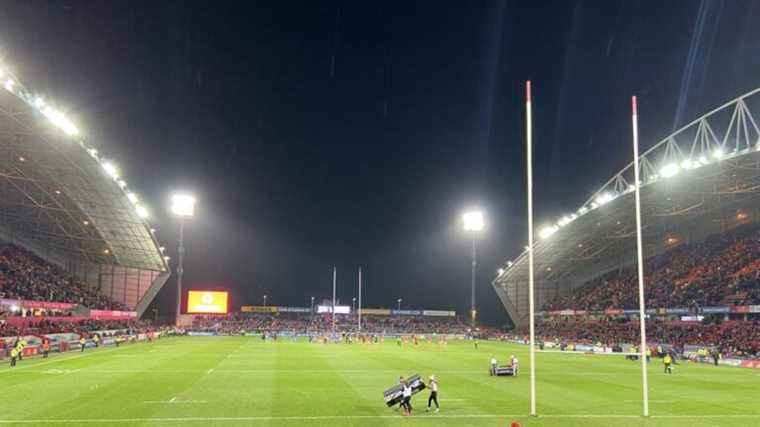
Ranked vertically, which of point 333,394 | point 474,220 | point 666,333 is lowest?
point 333,394

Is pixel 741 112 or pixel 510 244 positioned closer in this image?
pixel 741 112

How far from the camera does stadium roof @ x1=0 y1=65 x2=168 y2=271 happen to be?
45.5m

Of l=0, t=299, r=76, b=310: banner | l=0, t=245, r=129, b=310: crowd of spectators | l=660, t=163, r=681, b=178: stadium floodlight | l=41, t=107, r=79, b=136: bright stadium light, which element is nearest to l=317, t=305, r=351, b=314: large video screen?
l=0, t=245, r=129, b=310: crowd of spectators

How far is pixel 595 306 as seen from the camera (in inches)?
3433

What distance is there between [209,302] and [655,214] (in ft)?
253

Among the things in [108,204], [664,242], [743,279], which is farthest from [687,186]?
[108,204]

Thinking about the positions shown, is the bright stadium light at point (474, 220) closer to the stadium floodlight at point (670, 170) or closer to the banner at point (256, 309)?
the stadium floodlight at point (670, 170)

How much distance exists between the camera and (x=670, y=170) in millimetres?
55531

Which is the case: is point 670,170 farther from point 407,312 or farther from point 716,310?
point 407,312

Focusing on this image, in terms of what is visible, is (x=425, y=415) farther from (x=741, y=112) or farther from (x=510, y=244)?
(x=510, y=244)

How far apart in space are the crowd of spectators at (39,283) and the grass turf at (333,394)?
60.9ft

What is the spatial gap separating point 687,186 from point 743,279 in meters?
12.3

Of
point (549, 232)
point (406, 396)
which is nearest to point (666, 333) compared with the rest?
point (549, 232)

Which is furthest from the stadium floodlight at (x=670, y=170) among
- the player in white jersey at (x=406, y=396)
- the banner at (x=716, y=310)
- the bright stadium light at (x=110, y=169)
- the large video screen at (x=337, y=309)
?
the large video screen at (x=337, y=309)
